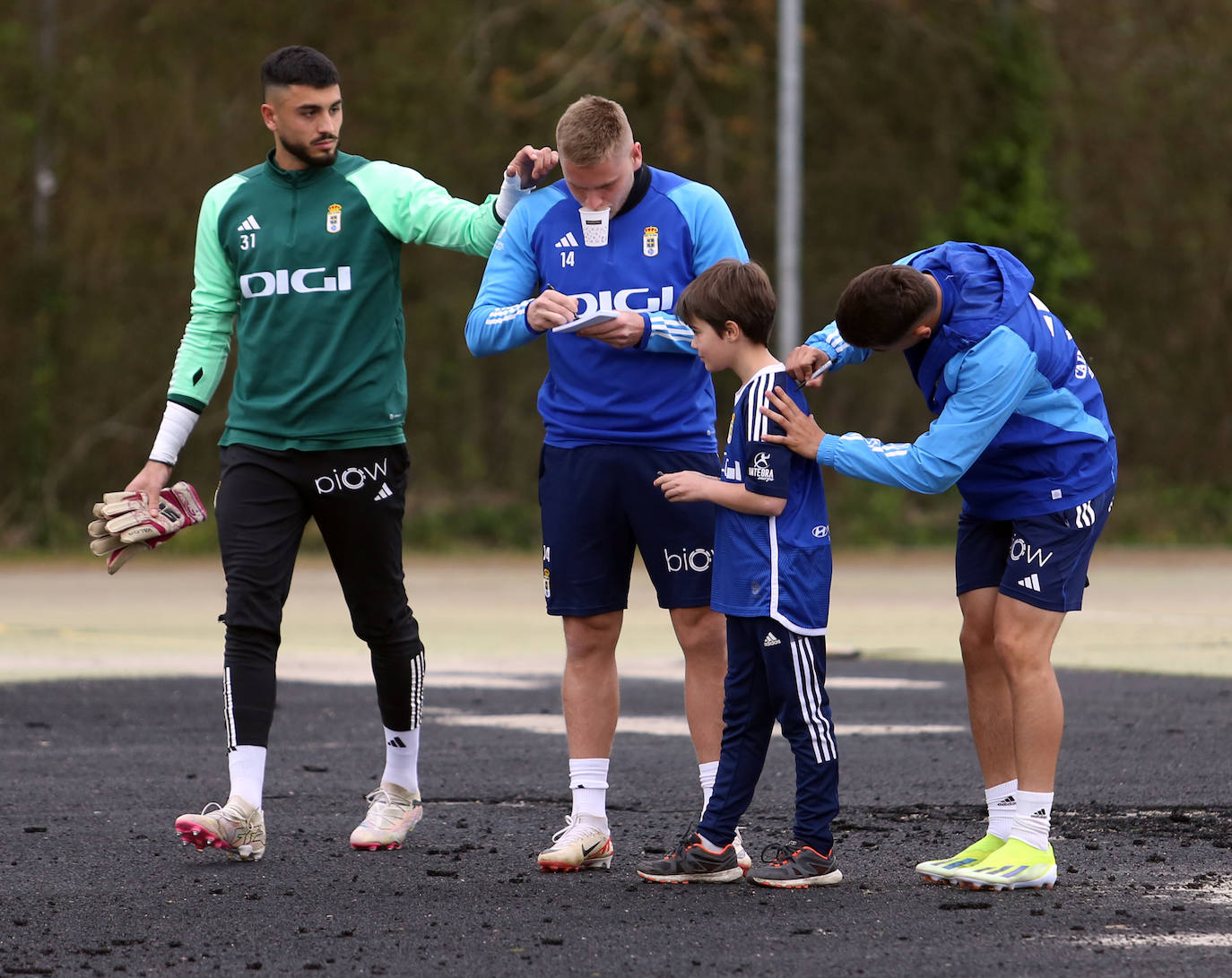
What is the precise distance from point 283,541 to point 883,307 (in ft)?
6.68

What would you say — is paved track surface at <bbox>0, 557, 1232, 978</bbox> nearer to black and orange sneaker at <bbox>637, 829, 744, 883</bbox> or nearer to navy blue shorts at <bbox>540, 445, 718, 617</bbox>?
black and orange sneaker at <bbox>637, 829, 744, 883</bbox>

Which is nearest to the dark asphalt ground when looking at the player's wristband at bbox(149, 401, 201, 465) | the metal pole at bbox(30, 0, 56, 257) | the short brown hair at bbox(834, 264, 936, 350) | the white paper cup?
the player's wristband at bbox(149, 401, 201, 465)

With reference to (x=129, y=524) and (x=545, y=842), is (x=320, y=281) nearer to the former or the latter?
(x=129, y=524)

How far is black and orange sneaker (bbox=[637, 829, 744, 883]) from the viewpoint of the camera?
559cm

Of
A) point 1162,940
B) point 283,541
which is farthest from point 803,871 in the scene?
point 283,541

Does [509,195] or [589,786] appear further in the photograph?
[509,195]

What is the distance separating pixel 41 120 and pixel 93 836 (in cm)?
1802

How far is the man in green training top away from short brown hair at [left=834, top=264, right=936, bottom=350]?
1.15 metres

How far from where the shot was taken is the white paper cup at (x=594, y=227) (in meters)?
5.83

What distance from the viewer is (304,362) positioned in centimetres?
612

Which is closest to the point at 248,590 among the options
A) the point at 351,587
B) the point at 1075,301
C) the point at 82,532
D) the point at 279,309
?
the point at 351,587

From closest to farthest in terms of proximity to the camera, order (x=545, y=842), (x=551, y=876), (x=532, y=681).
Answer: (x=551, y=876), (x=545, y=842), (x=532, y=681)

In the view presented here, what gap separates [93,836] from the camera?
6328mm

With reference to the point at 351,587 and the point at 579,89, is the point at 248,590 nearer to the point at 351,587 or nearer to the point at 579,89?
the point at 351,587
